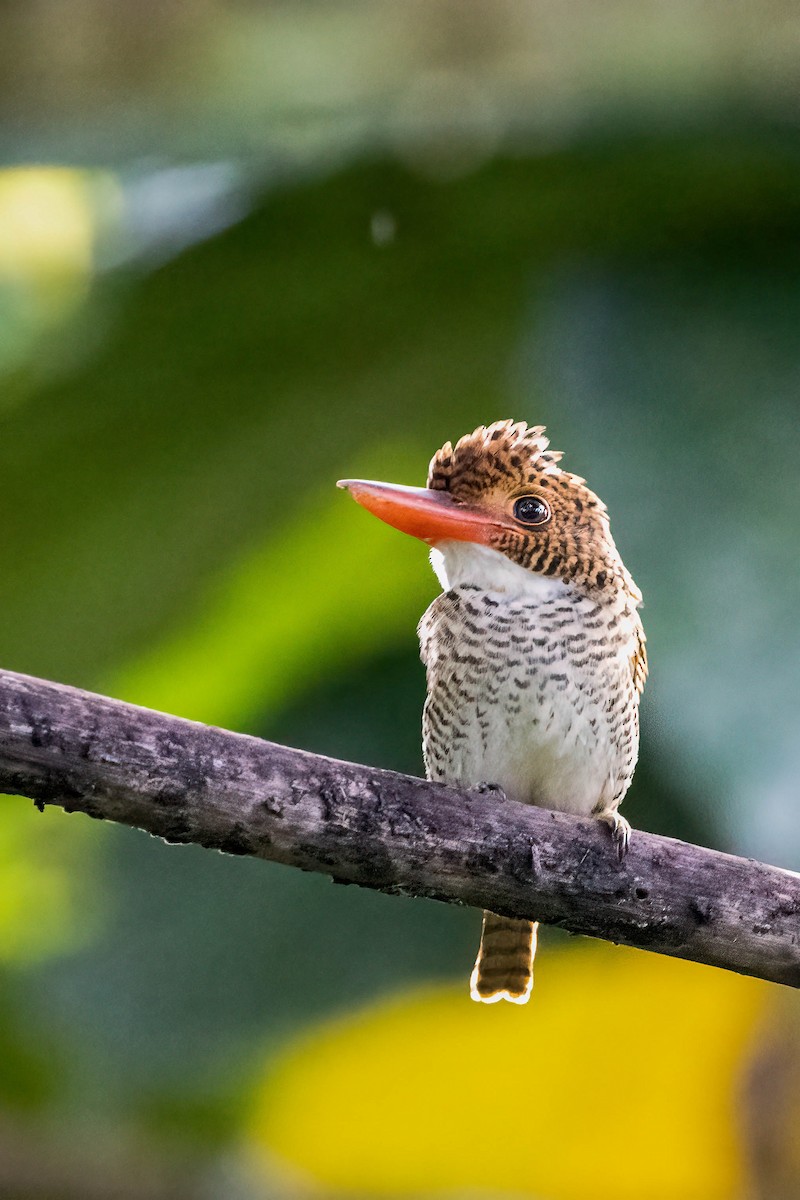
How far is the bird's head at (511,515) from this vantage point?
2.73 metres

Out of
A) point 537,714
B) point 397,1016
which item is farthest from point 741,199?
point 397,1016

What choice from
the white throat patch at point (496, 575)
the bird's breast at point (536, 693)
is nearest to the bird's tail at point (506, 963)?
the bird's breast at point (536, 693)

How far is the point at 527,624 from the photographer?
2771 mm

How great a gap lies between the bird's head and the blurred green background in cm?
25

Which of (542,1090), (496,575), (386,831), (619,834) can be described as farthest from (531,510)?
(542,1090)

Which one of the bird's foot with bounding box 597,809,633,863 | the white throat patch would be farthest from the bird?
the bird's foot with bounding box 597,809,633,863

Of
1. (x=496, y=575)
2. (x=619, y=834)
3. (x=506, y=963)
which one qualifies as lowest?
(x=619, y=834)

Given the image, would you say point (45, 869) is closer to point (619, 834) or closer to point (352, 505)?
point (352, 505)

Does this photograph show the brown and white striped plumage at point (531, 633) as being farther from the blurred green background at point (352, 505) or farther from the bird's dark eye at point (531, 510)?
the blurred green background at point (352, 505)

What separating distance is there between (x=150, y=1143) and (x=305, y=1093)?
0.56m

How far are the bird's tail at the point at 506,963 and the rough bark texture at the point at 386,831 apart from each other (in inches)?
38.2

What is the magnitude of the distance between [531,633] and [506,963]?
814 mm

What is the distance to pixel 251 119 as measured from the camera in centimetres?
339

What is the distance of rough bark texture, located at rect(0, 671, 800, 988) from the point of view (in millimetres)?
1825
